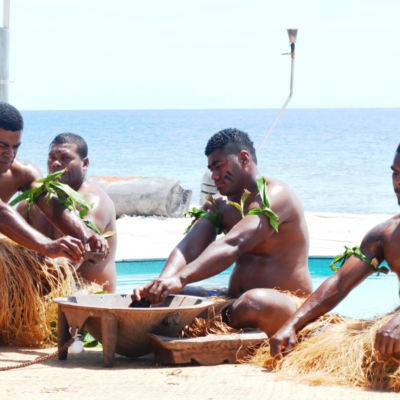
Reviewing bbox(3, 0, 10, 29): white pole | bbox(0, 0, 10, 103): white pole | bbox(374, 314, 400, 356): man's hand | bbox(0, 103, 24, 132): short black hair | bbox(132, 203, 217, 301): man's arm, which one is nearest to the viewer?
bbox(374, 314, 400, 356): man's hand

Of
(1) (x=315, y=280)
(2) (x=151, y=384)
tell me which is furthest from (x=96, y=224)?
(1) (x=315, y=280)

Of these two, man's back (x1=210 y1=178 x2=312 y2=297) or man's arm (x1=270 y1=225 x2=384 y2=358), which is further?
man's back (x1=210 y1=178 x2=312 y2=297)

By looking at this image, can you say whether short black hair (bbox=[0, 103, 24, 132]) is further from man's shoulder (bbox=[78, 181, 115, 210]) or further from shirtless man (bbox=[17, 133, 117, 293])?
man's shoulder (bbox=[78, 181, 115, 210])

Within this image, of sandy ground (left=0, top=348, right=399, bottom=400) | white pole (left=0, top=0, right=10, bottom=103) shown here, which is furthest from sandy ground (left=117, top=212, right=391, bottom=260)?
sandy ground (left=0, top=348, right=399, bottom=400)

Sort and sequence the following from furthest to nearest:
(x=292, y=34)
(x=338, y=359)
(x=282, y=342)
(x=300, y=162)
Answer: (x=300, y=162) → (x=292, y=34) → (x=282, y=342) → (x=338, y=359)

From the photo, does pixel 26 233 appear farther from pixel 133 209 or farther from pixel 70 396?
pixel 133 209

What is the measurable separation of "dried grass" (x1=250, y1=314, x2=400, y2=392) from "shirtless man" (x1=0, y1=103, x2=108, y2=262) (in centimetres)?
114

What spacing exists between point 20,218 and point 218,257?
1.18 meters

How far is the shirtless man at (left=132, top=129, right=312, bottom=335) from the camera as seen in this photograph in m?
4.15

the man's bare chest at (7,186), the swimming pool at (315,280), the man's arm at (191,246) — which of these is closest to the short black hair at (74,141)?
the man's bare chest at (7,186)

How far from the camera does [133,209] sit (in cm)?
1202

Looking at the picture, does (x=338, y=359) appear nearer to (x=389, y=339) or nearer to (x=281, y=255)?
(x=389, y=339)

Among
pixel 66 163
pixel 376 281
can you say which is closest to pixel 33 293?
pixel 66 163

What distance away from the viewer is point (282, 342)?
3773 millimetres
